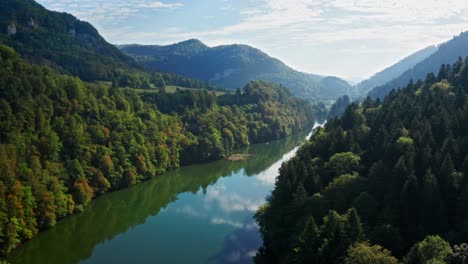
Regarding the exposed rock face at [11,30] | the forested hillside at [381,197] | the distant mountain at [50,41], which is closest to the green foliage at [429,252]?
the forested hillside at [381,197]

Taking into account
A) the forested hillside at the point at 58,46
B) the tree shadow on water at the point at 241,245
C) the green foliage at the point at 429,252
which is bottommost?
the tree shadow on water at the point at 241,245

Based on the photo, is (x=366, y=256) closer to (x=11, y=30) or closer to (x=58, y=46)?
(x=11, y=30)

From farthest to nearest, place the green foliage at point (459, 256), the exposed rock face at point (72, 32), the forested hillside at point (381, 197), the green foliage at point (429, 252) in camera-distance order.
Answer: the exposed rock face at point (72, 32) < the forested hillside at point (381, 197) < the green foliage at point (429, 252) < the green foliage at point (459, 256)

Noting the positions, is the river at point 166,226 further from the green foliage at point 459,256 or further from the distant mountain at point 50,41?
the distant mountain at point 50,41

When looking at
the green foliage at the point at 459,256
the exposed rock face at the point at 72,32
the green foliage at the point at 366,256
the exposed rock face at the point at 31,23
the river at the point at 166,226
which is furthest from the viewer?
the exposed rock face at the point at 72,32

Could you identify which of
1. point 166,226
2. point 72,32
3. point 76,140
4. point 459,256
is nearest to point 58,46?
point 72,32

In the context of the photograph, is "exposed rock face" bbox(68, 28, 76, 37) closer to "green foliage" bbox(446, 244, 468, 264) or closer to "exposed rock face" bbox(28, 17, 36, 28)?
"exposed rock face" bbox(28, 17, 36, 28)

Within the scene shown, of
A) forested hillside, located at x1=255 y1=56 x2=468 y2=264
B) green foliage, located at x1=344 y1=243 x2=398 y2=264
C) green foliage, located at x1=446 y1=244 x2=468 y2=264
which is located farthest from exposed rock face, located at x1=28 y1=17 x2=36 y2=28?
green foliage, located at x1=446 y1=244 x2=468 y2=264
